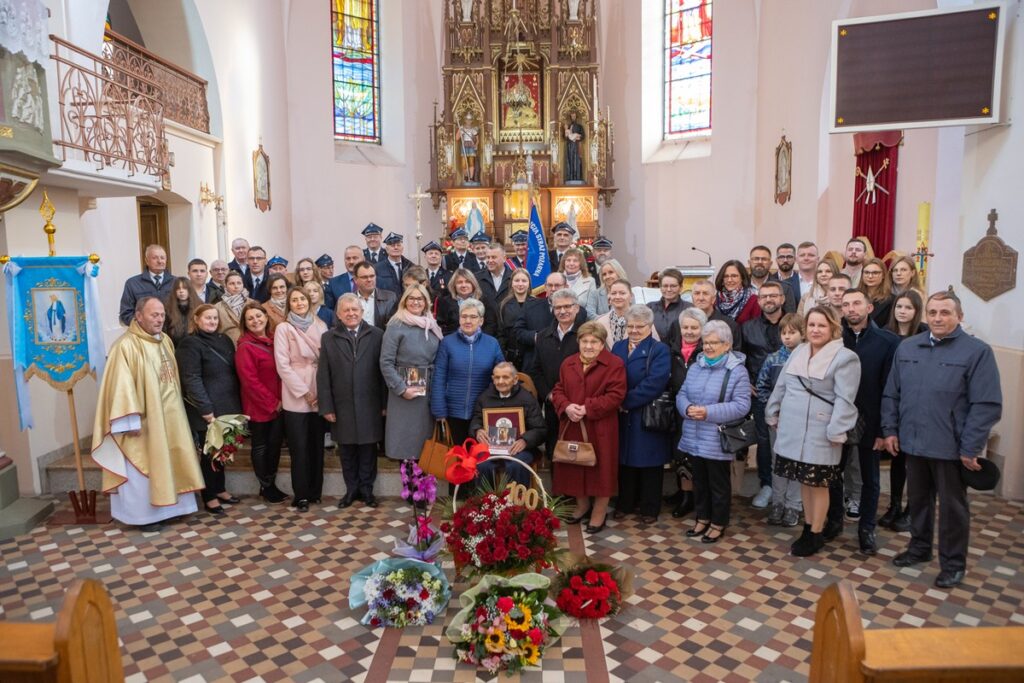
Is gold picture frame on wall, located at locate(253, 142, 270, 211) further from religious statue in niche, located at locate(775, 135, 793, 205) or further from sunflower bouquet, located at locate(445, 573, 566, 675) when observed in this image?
sunflower bouquet, located at locate(445, 573, 566, 675)

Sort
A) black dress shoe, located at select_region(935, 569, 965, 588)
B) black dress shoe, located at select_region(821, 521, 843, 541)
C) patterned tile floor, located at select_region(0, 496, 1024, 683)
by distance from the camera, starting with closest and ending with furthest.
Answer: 1. patterned tile floor, located at select_region(0, 496, 1024, 683)
2. black dress shoe, located at select_region(935, 569, 965, 588)
3. black dress shoe, located at select_region(821, 521, 843, 541)

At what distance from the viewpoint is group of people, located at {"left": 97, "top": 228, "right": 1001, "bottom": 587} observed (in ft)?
13.9

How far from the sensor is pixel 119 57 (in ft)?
25.1

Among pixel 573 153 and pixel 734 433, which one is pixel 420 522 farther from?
pixel 573 153

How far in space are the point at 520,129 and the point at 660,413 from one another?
36.9 ft

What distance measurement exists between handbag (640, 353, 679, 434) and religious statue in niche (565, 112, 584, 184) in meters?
10.5

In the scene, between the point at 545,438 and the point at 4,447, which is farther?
the point at 4,447

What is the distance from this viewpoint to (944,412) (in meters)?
4.05

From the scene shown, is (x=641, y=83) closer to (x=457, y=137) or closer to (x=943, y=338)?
(x=457, y=137)

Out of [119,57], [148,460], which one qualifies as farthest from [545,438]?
[119,57]

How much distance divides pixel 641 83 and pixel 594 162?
6.97 feet

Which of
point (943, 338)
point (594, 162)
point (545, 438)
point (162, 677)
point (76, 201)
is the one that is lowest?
point (162, 677)

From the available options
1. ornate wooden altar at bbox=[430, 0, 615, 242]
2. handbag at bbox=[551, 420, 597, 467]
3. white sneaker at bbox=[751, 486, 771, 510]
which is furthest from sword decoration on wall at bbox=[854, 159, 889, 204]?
handbag at bbox=[551, 420, 597, 467]

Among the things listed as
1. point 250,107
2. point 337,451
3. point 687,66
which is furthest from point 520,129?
point 337,451
